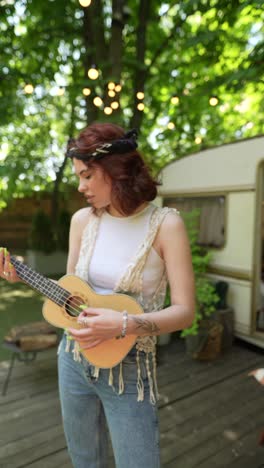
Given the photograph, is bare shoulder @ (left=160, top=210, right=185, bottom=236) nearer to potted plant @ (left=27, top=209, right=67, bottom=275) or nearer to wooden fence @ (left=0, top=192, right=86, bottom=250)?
potted plant @ (left=27, top=209, right=67, bottom=275)

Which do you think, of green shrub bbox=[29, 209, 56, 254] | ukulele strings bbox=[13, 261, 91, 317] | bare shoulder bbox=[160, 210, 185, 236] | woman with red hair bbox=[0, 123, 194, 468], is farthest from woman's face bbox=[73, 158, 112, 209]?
green shrub bbox=[29, 209, 56, 254]

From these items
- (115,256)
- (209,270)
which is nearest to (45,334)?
(209,270)

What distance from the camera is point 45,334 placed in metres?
3.91

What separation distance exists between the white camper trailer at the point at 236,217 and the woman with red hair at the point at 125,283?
11.2ft

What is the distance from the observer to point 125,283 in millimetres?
1321

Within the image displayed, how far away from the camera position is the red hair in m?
1.31

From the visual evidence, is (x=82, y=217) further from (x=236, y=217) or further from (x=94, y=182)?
(x=236, y=217)

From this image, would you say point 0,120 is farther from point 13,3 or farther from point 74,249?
point 74,249

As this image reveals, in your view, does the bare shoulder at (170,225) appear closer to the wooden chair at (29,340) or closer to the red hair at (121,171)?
the red hair at (121,171)

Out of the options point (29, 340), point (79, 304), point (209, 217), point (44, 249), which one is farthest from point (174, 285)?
point (44, 249)

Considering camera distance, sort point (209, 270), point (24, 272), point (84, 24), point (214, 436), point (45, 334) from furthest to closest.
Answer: point (84, 24) < point (209, 270) < point (45, 334) < point (214, 436) < point (24, 272)

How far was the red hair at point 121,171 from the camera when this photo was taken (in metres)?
1.31

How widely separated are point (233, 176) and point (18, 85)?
3.91 metres

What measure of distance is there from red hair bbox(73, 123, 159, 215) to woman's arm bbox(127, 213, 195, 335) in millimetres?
143
